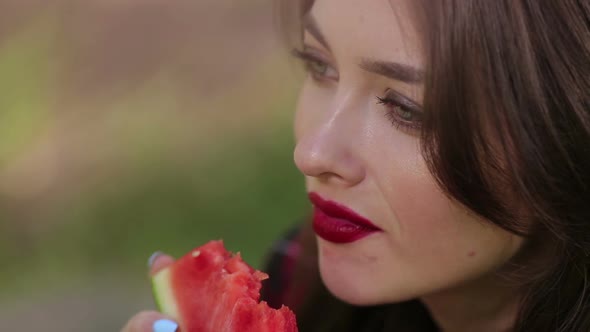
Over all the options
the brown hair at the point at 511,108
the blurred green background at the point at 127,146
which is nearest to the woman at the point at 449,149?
the brown hair at the point at 511,108

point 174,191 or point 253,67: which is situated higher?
point 253,67

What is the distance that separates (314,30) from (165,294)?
2.32 feet

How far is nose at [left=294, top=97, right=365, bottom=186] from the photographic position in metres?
1.58

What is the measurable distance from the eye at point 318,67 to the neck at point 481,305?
0.68 m

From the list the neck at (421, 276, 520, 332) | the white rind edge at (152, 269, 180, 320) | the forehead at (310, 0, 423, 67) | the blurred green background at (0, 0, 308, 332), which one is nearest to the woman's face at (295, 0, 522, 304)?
the forehead at (310, 0, 423, 67)

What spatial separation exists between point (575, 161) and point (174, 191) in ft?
9.86

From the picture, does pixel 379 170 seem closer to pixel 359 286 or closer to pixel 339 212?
pixel 339 212

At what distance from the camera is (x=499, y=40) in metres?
1.43

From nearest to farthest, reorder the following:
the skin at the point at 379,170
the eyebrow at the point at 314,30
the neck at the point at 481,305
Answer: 1. the skin at the point at 379,170
2. the eyebrow at the point at 314,30
3. the neck at the point at 481,305

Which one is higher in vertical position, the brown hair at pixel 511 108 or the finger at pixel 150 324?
the brown hair at pixel 511 108

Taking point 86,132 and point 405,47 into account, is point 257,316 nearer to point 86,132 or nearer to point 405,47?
point 405,47

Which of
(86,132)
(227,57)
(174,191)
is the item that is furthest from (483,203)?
(227,57)

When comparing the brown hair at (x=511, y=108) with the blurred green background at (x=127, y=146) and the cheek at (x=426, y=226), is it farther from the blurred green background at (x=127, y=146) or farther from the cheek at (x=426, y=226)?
the blurred green background at (x=127, y=146)

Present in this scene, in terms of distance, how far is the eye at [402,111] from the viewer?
1525 millimetres
